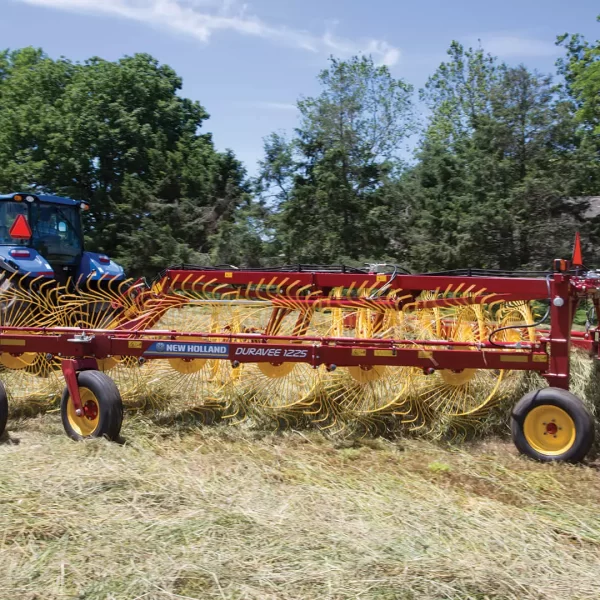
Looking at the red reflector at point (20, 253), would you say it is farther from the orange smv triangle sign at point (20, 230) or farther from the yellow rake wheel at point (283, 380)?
the yellow rake wheel at point (283, 380)

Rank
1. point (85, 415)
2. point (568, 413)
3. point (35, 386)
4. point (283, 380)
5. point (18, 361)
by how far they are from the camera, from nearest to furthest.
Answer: point (568, 413)
point (85, 415)
point (283, 380)
point (18, 361)
point (35, 386)

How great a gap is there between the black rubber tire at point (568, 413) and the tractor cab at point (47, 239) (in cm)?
480

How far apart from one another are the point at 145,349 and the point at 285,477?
1.49m

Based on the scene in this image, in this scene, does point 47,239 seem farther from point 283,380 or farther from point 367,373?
point 367,373

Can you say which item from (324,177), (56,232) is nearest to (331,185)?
(324,177)

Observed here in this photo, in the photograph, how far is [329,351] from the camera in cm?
471

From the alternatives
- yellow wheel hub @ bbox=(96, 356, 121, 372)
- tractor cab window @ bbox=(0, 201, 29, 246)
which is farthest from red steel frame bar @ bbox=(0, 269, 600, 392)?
tractor cab window @ bbox=(0, 201, 29, 246)

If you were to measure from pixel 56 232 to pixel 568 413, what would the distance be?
241 inches

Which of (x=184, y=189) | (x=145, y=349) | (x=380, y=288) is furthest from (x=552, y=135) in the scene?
(x=145, y=349)

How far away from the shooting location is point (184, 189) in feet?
61.4

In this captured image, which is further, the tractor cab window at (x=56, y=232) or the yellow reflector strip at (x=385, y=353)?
the tractor cab window at (x=56, y=232)

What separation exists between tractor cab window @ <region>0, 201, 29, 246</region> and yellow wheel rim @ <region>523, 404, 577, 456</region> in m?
5.73

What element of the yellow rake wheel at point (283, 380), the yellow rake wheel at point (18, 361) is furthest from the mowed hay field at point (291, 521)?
the yellow rake wheel at point (18, 361)

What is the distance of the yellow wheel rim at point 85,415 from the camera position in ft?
15.5
